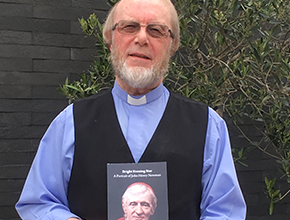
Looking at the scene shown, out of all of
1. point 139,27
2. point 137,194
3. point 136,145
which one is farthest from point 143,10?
point 137,194

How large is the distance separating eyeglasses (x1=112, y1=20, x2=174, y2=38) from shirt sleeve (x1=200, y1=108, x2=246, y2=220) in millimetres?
534

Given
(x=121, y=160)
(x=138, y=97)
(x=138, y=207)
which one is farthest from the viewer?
(x=138, y=97)

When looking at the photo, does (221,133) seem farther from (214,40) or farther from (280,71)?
(214,40)

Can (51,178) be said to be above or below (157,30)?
below

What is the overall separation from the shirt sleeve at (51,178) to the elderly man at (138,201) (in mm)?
265

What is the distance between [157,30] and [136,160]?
2.05 ft

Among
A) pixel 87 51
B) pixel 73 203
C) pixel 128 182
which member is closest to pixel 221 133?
pixel 128 182

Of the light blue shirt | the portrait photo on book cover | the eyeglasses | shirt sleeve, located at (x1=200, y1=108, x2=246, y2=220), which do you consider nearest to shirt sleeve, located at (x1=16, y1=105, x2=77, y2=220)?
the light blue shirt

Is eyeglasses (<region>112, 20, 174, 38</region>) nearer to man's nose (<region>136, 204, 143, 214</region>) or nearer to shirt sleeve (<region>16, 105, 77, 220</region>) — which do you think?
shirt sleeve (<region>16, 105, 77, 220</region>)

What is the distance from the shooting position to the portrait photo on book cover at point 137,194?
1312 mm

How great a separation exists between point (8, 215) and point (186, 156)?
2.15 m

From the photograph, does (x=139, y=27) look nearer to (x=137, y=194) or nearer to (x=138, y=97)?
(x=138, y=97)

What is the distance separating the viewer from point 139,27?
1.51m

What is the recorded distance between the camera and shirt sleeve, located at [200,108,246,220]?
1412 mm
